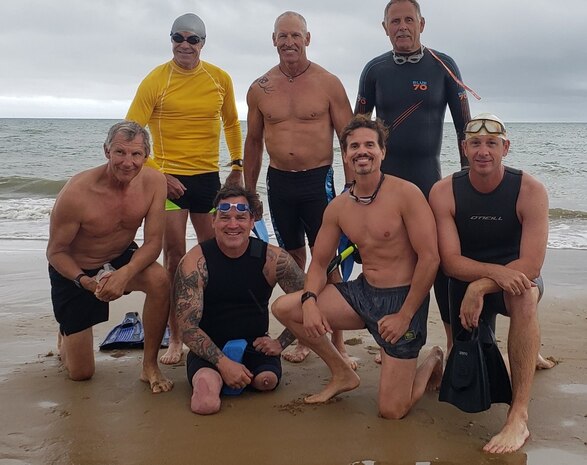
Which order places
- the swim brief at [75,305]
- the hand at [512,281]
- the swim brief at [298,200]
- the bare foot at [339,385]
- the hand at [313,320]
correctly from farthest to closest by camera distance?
the swim brief at [298,200] < the swim brief at [75,305] < the bare foot at [339,385] < the hand at [313,320] < the hand at [512,281]

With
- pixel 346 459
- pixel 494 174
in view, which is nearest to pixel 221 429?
pixel 346 459

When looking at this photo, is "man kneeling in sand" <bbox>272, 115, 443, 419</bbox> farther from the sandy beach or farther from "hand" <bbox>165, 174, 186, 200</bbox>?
"hand" <bbox>165, 174, 186, 200</bbox>

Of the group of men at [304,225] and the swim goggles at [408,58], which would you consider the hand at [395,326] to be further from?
the swim goggles at [408,58]

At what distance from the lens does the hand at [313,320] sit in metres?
3.69

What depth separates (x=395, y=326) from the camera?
3.56m

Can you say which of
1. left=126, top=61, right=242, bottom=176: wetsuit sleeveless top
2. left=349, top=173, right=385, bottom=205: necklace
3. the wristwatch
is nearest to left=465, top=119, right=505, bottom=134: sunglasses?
left=349, top=173, right=385, bottom=205: necklace

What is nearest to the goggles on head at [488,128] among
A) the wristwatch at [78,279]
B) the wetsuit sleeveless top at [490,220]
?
the wetsuit sleeveless top at [490,220]

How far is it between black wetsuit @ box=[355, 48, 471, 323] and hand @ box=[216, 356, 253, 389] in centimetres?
165

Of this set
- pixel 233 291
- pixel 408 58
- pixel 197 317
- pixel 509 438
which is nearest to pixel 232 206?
pixel 233 291

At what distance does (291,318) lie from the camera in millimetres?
3830

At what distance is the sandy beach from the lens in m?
3.14

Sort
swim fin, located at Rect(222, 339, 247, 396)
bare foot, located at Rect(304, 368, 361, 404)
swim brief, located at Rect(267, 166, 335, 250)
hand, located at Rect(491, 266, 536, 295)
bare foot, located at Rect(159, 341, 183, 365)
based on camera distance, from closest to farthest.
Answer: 1. hand, located at Rect(491, 266, 536, 295)
2. bare foot, located at Rect(304, 368, 361, 404)
3. swim fin, located at Rect(222, 339, 247, 396)
4. bare foot, located at Rect(159, 341, 183, 365)
5. swim brief, located at Rect(267, 166, 335, 250)

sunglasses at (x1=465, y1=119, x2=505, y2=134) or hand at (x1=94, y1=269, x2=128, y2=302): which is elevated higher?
sunglasses at (x1=465, y1=119, x2=505, y2=134)

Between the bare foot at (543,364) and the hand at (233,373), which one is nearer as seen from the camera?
the hand at (233,373)
